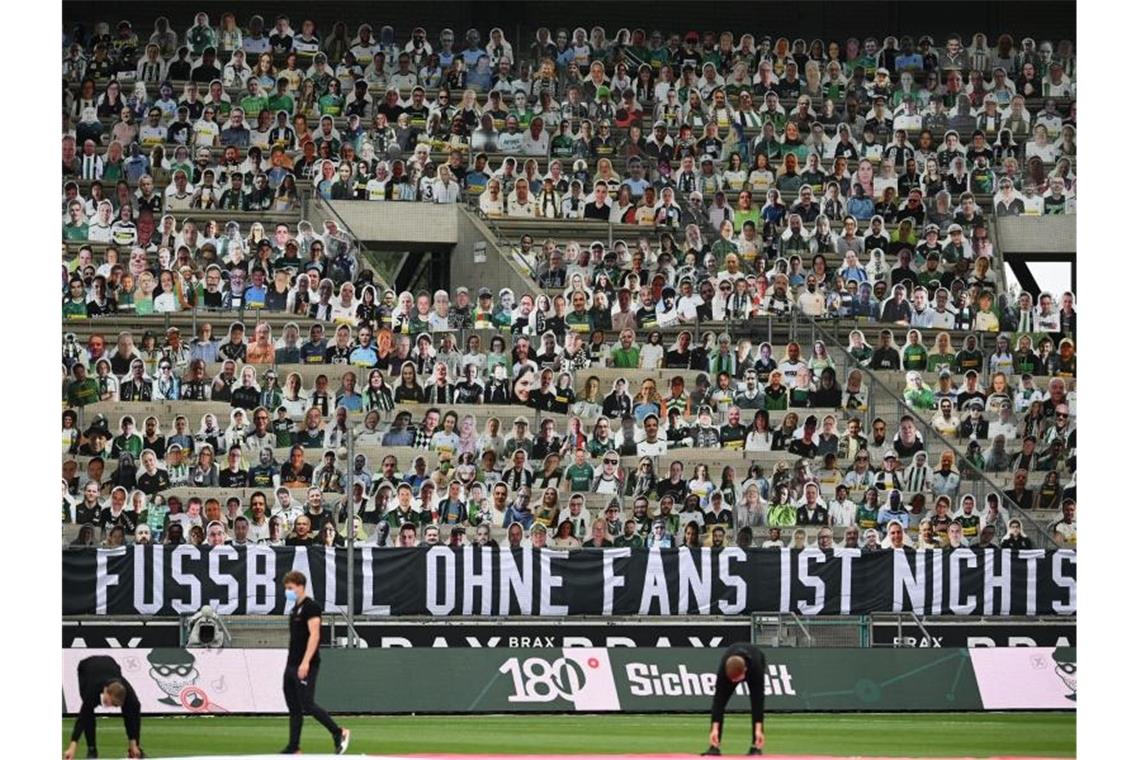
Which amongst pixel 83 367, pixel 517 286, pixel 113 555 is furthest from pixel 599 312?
pixel 113 555

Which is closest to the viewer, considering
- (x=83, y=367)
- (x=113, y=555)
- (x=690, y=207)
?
(x=113, y=555)

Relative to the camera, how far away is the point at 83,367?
2883 centimetres

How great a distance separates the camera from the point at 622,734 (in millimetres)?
22078

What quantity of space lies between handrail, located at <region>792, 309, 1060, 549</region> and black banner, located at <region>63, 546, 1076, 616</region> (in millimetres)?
1798

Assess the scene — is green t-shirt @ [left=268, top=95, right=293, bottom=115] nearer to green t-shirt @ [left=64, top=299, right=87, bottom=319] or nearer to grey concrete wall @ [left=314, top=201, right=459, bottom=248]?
grey concrete wall @ [left=314, top=201, right=459, bottom=248]

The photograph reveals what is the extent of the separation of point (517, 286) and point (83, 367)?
6.78 m

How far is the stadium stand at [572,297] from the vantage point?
2773 cm

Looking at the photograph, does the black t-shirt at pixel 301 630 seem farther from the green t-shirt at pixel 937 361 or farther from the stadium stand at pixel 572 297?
the green t-shirt at pixel 937 361

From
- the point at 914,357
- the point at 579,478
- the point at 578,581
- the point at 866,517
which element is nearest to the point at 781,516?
the point at 866,517

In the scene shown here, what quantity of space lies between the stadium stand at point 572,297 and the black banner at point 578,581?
1338 millimetres

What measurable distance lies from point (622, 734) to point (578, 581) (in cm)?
337

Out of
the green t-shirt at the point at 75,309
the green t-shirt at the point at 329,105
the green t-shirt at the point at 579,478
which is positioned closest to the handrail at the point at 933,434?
the green t-shirt at the point at 579,478

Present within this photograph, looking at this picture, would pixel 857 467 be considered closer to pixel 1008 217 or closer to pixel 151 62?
pixel 1008 217

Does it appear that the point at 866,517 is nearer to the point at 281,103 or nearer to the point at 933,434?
the point at 933,434
